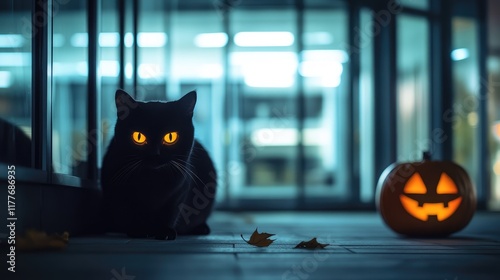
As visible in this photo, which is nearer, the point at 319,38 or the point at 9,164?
the point at 9,164

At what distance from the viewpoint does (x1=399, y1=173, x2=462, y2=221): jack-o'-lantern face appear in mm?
2891

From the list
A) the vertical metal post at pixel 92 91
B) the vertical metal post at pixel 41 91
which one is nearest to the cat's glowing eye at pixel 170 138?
the vertical metal post at pixel 41 91

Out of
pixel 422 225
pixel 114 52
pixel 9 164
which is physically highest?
pixel 114 52

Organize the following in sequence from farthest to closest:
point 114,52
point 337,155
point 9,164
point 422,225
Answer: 1. point 337,155
2. point 114,52
3. point 422,225
4. point 9,164

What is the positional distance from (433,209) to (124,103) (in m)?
1.49

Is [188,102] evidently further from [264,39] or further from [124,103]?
[264,39]

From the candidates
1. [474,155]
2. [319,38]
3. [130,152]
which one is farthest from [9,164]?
[319,38]

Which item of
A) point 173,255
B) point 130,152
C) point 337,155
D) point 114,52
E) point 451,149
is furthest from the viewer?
point 337,155

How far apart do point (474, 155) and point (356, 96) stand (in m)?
1.46

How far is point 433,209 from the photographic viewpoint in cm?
291

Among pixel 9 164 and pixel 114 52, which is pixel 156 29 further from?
pixel 9 164

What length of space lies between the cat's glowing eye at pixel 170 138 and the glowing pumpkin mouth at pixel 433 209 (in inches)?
44.4

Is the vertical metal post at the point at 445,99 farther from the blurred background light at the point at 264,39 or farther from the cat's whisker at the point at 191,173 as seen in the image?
the cat's whisker at the point at 191,173

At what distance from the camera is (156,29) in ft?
24.7
